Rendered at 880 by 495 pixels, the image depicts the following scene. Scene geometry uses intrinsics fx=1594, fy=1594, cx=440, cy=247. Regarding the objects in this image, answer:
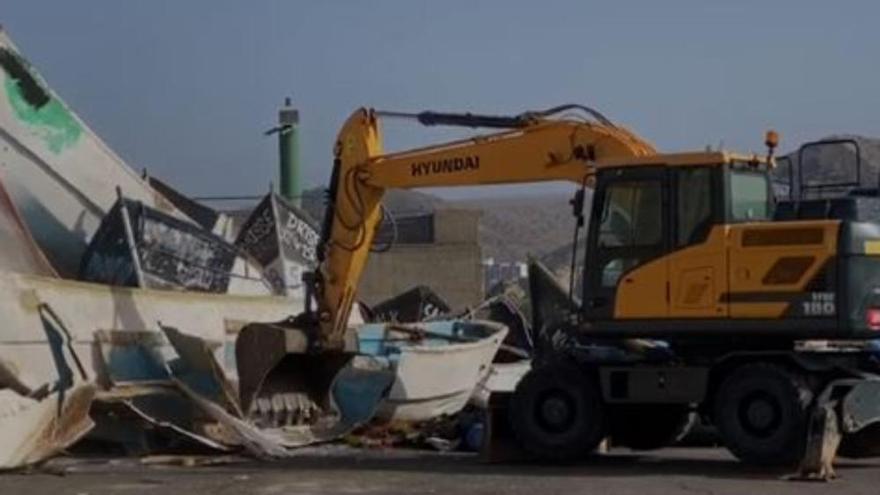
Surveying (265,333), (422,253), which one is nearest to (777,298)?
(265,333)

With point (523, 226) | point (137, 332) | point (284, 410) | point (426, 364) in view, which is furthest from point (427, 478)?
point (523, 226)

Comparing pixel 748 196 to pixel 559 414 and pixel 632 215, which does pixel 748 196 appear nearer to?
pixel 632 215

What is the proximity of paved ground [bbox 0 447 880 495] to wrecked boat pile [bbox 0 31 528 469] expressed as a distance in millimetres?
728

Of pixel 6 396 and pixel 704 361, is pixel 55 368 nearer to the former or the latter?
pixel 6 396

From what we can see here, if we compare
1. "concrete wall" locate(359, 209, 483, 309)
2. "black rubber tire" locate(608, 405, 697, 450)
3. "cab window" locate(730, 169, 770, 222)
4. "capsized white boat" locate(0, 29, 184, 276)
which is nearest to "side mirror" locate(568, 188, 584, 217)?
"cab window" locate(730, 169, 770, 222)

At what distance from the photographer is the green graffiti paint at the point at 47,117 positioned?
2034cm

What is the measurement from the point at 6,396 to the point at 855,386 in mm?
8039

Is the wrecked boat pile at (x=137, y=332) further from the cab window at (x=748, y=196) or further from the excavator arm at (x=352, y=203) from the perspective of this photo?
the cab window at (x=748, y=196)

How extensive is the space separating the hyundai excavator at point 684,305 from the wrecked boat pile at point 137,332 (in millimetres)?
838

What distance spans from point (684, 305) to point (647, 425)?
6.25 ft

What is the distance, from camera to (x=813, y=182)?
57.7 feet

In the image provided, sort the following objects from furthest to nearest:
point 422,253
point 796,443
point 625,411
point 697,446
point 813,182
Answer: point 422,253 → point 697,446 → point 813,182 → point 625,411 → point 796,443

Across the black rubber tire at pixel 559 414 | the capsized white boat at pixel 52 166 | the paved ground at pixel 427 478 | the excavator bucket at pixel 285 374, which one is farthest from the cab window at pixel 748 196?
the capsized white boat at pixel 52 166

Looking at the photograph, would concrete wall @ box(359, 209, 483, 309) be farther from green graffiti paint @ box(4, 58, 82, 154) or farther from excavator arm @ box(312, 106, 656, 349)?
excavator arm @ box(312, 106, 656, 349)
